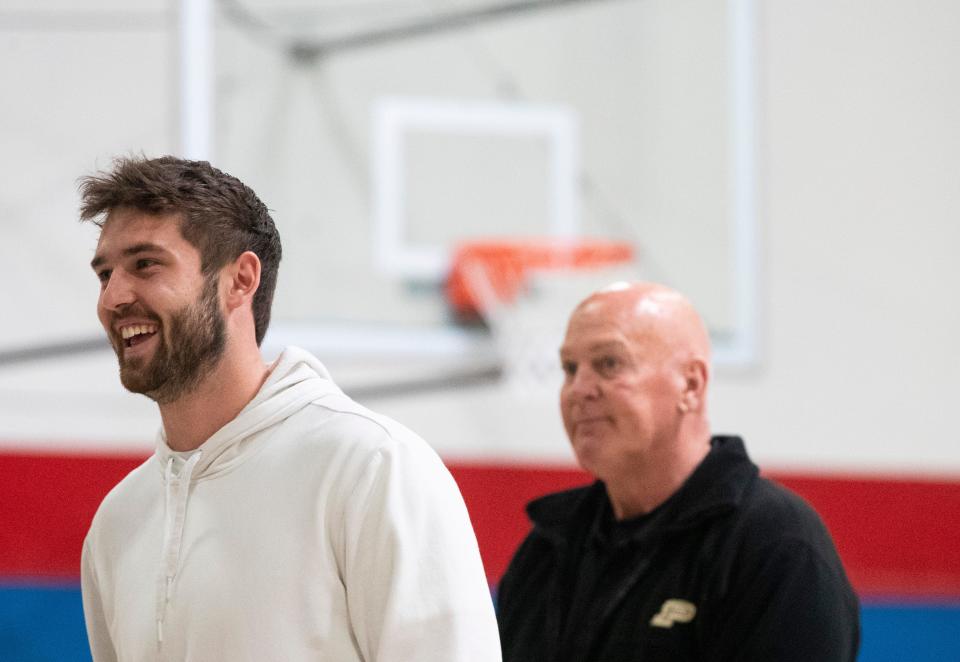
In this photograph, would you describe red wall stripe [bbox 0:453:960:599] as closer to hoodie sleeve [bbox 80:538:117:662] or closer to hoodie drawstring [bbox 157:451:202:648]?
hoodie sleeve [bbox 80:538:117:662]

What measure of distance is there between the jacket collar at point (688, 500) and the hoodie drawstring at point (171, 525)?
40.0 inches

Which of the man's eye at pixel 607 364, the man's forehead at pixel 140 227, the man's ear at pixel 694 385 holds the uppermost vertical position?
the man's forehead at pixel 140 227

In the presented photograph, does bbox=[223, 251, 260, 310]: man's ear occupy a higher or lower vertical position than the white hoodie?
higher

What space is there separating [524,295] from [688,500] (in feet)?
12.3

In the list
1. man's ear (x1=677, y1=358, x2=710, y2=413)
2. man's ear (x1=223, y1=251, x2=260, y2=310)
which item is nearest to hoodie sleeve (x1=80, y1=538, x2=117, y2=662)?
man's ear (x1=223, y1=251, x2=260, y2=310)

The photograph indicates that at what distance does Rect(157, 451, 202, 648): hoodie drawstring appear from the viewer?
1.88 meters

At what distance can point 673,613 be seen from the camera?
245 centimetres

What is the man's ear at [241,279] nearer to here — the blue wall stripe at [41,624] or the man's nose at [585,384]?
the man's nose at [585,384]

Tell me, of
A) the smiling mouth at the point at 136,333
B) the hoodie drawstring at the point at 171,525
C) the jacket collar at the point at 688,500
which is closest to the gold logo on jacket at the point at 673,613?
the jacket collar at the point at 688,500

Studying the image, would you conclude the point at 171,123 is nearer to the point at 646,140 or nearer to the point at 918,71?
the point at 646,140

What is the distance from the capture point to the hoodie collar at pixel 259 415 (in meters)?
1.94

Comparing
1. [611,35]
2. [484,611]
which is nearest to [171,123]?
[611,35]

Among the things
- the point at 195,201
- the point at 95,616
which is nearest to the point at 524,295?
the point at 95,616

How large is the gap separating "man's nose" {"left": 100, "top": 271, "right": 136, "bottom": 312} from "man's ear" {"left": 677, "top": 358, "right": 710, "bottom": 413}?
131 centimetres
